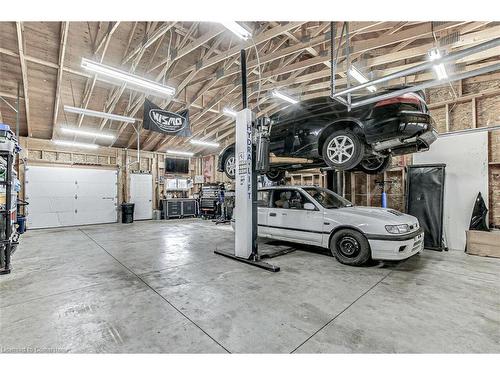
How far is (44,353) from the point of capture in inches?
68.2

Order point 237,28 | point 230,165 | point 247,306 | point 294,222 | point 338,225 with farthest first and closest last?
1. point 230,165
2. point 294,222
3. point 338,225
4. point 237,28
5. point 247,306

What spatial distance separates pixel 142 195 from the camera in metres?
11.5

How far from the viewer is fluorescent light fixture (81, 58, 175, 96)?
422 cm

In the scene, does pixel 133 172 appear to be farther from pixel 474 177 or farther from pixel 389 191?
pixel 474 177

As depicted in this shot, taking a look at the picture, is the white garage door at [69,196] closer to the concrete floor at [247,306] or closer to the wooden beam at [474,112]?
the concrete floor at [247,306]

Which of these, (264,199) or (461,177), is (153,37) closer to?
(264,199)

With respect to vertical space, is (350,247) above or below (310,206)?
below

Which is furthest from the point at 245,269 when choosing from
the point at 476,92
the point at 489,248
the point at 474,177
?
the point at 476,92

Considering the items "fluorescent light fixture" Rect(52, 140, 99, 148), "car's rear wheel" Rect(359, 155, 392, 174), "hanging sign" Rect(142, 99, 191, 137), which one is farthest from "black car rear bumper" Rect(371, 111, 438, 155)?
"fluorescent light fixture" Rect(52, 140, 99, 148)

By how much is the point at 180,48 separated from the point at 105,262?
4.87 metres

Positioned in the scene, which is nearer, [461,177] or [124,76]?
[124,76]

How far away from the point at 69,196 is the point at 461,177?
42.7 ft

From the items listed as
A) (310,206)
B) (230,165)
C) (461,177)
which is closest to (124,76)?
(230,165)

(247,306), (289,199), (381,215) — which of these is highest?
(289,199)
